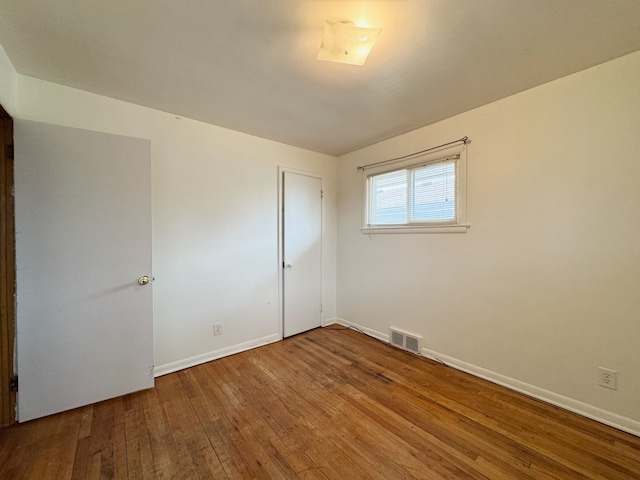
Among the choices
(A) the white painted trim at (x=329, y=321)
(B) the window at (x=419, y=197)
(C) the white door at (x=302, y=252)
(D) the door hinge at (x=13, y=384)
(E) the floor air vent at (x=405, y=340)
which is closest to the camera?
(D) the door hinge at (x=13, y=384)

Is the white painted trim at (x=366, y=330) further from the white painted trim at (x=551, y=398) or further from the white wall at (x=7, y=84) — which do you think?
the white wall at (x=7, y=84)

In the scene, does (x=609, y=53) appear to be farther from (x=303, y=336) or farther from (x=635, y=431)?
(x=303, y=336)

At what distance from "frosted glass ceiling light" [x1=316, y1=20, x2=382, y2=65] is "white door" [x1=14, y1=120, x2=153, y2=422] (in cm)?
164

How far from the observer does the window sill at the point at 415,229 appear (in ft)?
8.09

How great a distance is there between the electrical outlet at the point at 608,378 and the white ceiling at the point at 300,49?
2.09 m

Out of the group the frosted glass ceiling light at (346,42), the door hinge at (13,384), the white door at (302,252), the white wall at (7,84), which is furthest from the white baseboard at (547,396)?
the white wall at (7,84)

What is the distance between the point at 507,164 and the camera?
7.09 ft

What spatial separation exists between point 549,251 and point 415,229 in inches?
44.3

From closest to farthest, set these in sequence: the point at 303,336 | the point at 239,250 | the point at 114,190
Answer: the point at 114,190 → the point at 239,250 → the point at 303,336

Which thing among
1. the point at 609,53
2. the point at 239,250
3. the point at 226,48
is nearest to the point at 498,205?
the point at 609,53

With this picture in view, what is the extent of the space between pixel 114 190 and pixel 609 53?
141 inches

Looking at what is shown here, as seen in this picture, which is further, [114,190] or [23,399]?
[114,190]

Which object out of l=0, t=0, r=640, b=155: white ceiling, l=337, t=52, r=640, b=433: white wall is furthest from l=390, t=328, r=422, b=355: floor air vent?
l=0, t=0, r=640, b=155: white ceiling

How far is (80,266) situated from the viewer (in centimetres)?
188
